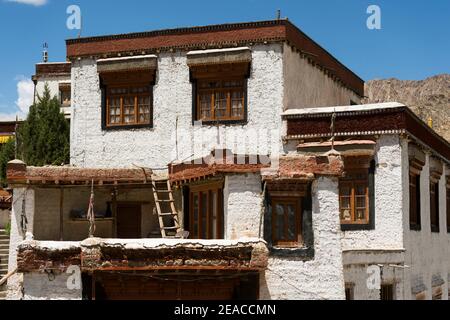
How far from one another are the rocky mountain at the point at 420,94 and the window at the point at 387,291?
56.3m

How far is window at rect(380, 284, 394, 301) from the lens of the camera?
57.6 ft

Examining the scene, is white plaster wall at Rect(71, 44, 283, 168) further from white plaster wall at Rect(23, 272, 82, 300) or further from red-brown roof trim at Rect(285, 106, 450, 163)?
white plaster wall at Rect(23, 272, 82, 300)

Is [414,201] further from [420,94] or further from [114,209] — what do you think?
[420,94]

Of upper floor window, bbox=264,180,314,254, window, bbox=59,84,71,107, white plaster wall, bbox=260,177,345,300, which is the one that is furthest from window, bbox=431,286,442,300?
window, bbox=59,84,71,107

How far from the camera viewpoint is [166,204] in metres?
19.8

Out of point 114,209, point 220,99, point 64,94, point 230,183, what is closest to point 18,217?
point 114,209

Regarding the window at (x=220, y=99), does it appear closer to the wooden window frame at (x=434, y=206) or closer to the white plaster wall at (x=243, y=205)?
the white plaster wall at (x=243, y=205)

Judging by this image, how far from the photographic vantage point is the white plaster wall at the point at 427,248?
736 inches

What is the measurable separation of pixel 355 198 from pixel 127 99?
7637mm

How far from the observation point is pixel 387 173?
18.1m

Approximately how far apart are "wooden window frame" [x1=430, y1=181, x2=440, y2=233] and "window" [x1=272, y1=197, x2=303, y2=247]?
8.09 meters

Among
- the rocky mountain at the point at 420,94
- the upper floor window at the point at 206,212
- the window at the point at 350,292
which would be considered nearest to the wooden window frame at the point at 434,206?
the window at the point at 350,292
